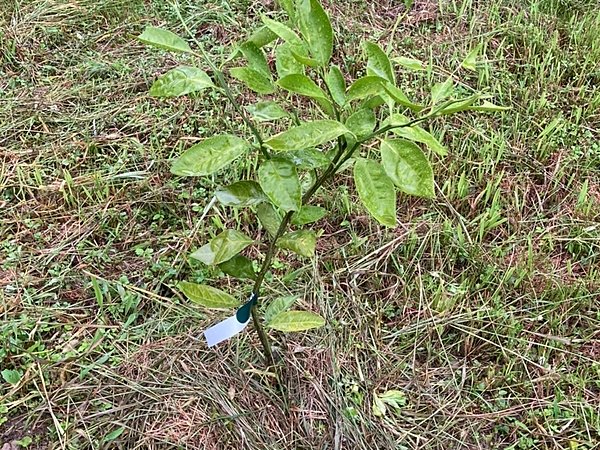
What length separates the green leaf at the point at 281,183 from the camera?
96 cm

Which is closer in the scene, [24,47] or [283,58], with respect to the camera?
[283,58]

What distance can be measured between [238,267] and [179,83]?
408mm

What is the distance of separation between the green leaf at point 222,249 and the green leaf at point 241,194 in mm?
89

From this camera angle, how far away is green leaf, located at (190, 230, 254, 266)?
1.15m

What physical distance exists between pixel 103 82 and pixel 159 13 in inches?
17.3

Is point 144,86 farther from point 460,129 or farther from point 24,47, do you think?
point 460,129

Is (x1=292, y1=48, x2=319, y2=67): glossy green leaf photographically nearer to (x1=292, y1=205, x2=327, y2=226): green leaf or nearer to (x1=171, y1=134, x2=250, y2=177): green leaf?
(x1=171, y1=134, x2=250, y2=177): green leaf

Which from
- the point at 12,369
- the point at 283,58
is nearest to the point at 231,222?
the point at 12,369

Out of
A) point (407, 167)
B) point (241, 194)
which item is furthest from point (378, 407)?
point (407, 167)

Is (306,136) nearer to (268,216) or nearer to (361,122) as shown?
(361,122)

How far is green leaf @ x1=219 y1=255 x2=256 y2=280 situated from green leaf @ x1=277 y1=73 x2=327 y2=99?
1.50 feet

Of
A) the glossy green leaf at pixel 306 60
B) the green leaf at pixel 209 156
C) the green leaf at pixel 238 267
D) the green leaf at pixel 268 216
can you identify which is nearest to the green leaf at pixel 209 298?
the green leaf at pixel 238 267

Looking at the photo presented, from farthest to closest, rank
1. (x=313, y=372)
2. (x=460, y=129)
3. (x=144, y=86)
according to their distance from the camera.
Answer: (x=144, y=86) < (x=460, y=129) < (x=313, y=372)

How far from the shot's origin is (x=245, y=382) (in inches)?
57.6
